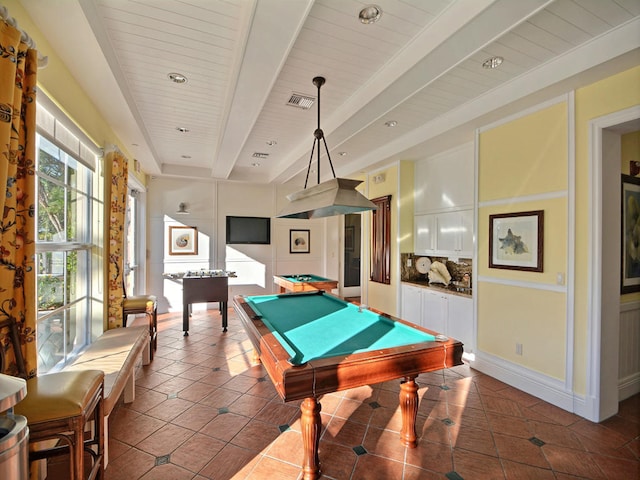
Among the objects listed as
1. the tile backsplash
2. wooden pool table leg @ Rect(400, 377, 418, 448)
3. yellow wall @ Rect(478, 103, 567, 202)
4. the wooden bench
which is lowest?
wooden pool table leg @ Rect(400, 377, 418, 448)

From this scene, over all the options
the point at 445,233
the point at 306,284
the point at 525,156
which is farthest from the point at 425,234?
the point at 306,284

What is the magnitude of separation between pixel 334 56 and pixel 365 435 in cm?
293

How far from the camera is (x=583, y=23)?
2.04m

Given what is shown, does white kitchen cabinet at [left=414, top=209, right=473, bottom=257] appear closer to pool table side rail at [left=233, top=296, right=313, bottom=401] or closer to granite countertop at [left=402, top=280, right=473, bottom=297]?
granite countertop at [left=402, top=280, right=473, bottom=297]

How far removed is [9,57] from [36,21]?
0.60m

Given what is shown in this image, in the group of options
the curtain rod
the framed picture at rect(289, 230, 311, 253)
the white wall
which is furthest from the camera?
the framed picture at rect(289, 230, 311, 253)

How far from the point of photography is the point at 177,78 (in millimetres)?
2756

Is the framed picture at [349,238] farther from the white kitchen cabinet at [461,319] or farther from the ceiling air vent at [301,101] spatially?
the ceiling air vent at [301,101]

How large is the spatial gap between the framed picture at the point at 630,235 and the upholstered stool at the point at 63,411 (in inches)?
161

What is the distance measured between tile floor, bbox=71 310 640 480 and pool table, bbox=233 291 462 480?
24 cm

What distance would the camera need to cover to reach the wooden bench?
198cm

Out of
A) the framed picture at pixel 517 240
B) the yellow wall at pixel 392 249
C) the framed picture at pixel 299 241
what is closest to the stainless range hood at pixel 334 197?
the framed picture at pixel 517 240

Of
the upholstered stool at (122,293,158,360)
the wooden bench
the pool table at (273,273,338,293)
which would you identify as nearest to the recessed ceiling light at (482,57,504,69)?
the pool table at (273,273,338,293)

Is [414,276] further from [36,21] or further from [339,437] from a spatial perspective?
[36,21]
